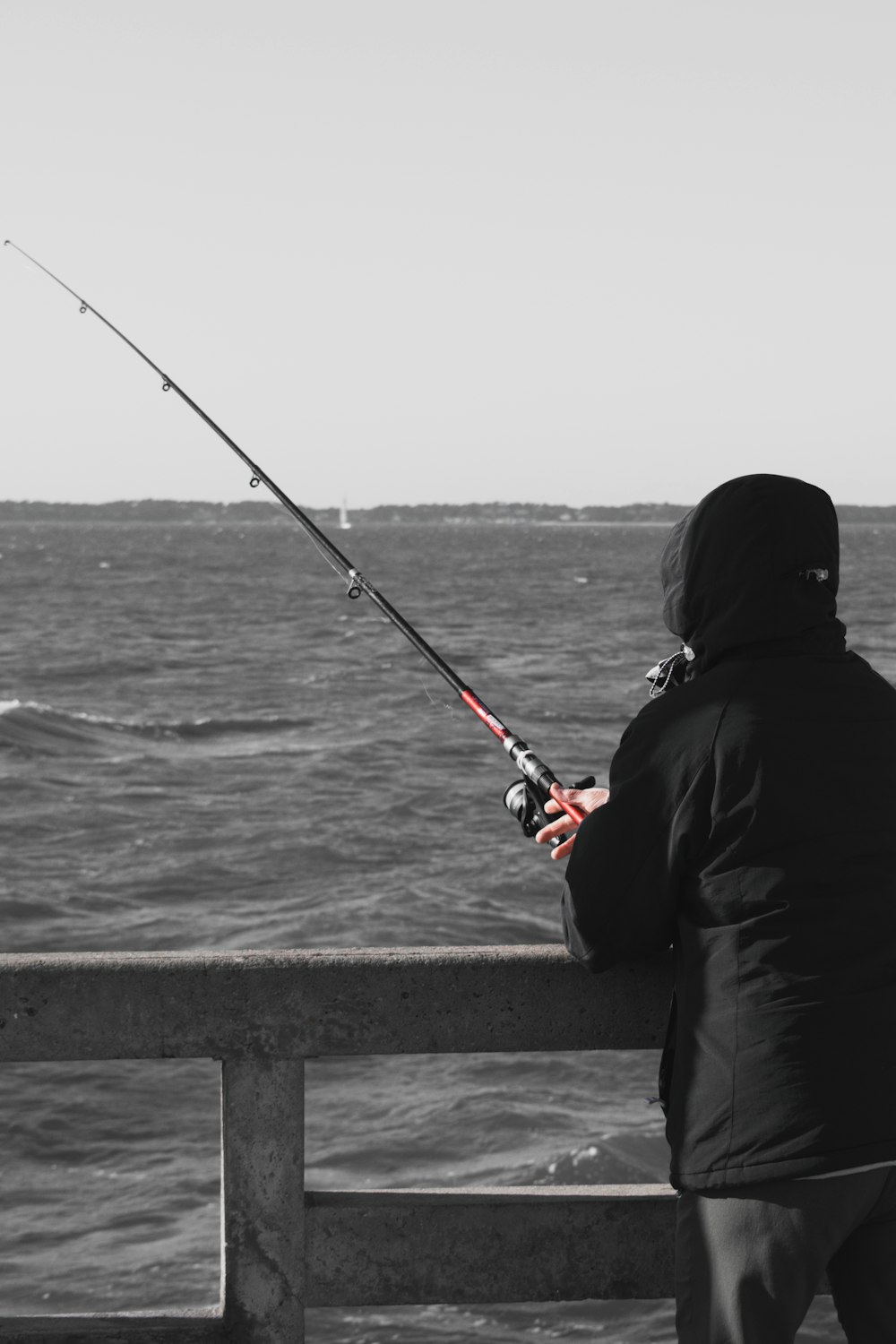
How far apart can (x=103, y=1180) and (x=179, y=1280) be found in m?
1.52

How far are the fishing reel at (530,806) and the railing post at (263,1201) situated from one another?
687 mm

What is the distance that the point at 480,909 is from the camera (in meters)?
14.8

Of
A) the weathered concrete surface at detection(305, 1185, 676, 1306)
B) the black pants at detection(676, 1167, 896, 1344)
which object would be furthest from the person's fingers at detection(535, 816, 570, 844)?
the black pants at detection(676, 1167, 896, 1344)

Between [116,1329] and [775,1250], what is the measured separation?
1.14 meters

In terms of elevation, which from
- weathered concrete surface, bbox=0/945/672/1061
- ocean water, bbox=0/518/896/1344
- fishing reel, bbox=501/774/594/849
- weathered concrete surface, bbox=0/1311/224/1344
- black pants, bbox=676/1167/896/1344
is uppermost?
fishing reel, bbox=501/774/594/849

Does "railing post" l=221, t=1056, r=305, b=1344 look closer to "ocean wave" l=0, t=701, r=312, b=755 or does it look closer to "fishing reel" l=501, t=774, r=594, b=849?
"fishing reel" l=501, t=774, r=594, b=849

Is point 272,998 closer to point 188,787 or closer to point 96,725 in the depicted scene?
point 188,787

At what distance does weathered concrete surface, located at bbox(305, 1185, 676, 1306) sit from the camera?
8.66ft

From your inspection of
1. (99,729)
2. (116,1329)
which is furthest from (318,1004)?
(99,729)

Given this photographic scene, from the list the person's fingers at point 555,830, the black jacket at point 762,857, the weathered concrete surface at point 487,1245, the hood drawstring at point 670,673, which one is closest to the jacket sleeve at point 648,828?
the black jacket at point 762,857

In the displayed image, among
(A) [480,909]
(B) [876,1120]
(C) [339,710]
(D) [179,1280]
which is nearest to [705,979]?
(B) [876,1120]

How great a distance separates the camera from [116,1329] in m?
2.63

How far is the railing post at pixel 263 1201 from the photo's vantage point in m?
2.57

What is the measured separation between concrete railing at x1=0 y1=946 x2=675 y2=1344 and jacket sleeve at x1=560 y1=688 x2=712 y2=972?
0.33m
